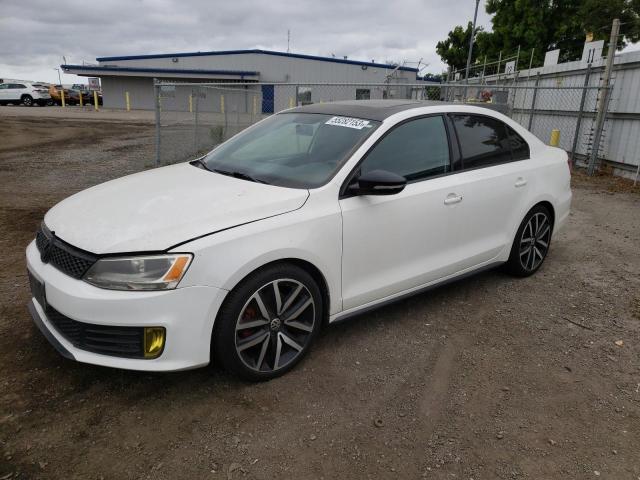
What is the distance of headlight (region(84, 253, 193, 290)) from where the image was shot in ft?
8.16

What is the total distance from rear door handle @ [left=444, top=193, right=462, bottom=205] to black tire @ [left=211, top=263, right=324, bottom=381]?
125cm

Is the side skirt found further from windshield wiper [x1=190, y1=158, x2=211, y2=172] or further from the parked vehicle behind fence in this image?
the parked vehicle behind fence

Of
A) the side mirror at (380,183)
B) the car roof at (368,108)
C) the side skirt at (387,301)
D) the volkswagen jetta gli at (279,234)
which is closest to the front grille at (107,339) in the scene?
the volkswagen jetta gli at (279,234)

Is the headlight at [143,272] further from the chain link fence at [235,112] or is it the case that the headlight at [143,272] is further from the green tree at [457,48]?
the green tree at [457,48]

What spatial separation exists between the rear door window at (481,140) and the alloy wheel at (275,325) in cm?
180

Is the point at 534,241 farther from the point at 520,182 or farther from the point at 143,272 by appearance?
the point at 143,272

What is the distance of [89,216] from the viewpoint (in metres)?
2.91

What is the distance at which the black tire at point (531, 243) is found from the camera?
14.7 ft

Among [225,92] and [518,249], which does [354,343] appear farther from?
[225,92]

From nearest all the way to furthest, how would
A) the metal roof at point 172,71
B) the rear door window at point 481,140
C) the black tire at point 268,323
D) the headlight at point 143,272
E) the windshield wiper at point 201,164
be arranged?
the headlight at point 143,272, the black tire at point 268,323, the windshield wiper at point 201,164, the rear door window at point 481,140, the metal roof at point 172,71

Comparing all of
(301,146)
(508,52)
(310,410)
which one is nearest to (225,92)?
(301,146)

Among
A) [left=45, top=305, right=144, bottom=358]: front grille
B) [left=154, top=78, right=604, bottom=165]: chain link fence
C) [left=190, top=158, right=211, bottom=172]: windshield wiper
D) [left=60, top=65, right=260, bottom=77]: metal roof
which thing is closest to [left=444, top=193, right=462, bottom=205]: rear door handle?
[left=190, top=158, right=211, bottom=172]: windshield wiper

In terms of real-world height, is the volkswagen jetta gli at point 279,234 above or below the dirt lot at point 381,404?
above

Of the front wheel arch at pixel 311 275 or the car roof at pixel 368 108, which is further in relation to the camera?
the car roof at pixel 368 108
